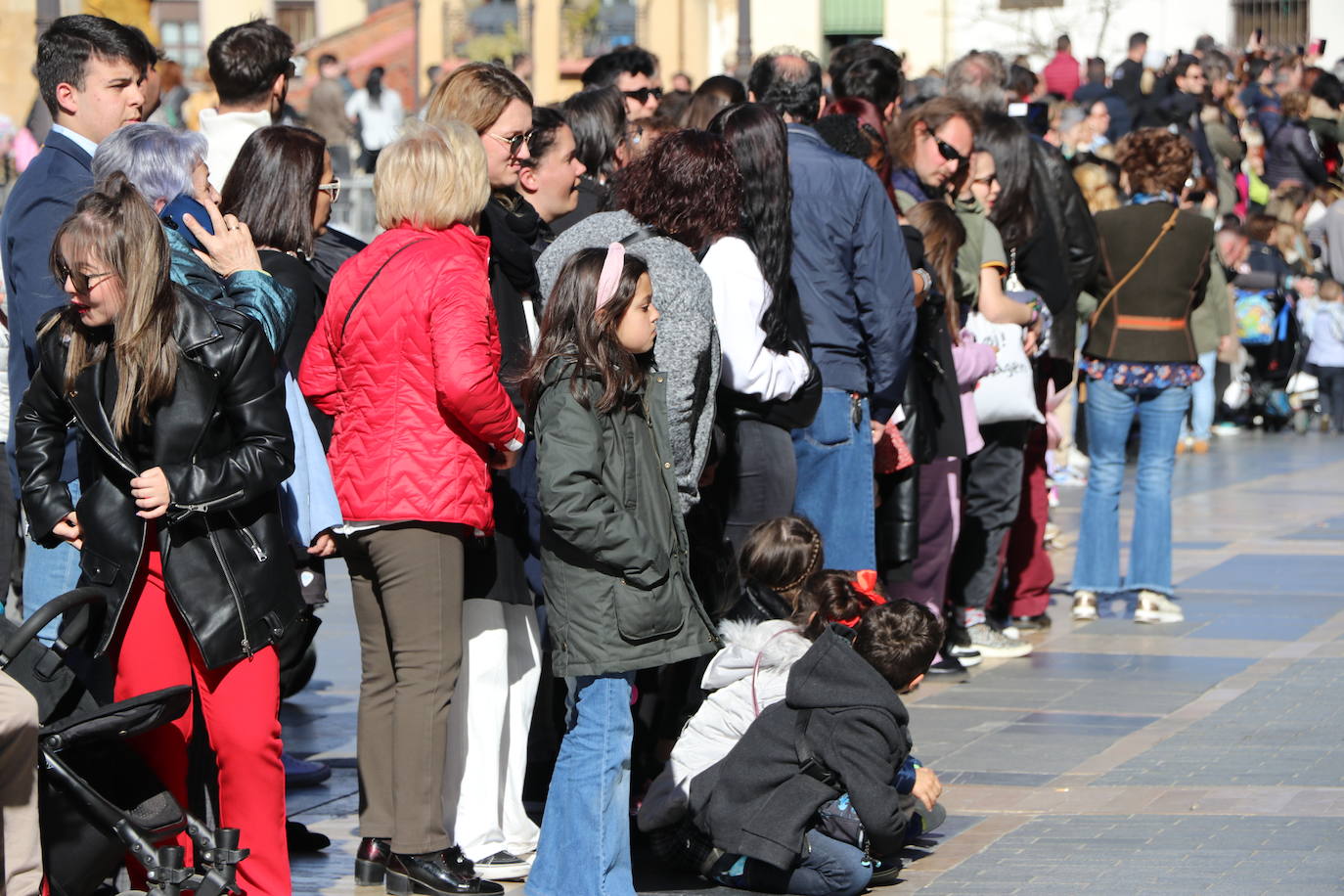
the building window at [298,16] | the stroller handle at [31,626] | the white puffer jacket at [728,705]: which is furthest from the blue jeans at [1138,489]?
the building window at [298,16]

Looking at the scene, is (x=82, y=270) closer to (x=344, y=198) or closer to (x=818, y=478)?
(x=818, y=478)

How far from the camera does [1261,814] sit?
665 cm

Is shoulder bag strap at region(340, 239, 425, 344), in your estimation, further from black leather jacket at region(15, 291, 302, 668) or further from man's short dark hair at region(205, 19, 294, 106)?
man's short dark hair at region(205, 19, 294, 106)

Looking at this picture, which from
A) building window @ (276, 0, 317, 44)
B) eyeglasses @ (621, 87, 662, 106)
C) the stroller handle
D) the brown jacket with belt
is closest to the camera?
the stroller handle

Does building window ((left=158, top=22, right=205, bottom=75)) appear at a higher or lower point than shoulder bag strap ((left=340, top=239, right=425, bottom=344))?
higher

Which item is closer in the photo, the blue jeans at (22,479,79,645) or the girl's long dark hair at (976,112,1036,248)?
the blue jeans at (22,479,79,645)

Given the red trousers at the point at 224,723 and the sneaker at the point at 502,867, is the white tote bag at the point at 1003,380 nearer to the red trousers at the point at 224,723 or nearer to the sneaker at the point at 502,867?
the sneaker at the point at 502,867

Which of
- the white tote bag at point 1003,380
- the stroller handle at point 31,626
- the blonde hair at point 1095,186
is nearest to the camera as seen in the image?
the stroller handle at point 31,626

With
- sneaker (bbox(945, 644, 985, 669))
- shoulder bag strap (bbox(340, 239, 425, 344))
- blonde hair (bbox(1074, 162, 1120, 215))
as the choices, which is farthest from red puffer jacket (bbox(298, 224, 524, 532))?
blonde hair (bbox(1074, 162, 1120, 215))

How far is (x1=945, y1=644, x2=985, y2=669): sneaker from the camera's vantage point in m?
9.17

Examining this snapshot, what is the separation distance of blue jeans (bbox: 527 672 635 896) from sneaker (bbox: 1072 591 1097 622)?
5.16 meters

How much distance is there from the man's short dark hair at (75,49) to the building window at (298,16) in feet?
138

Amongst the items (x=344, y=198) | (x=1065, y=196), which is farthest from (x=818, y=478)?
(x=344, y=198)

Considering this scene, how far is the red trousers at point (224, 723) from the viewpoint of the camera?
5191 millimetres
